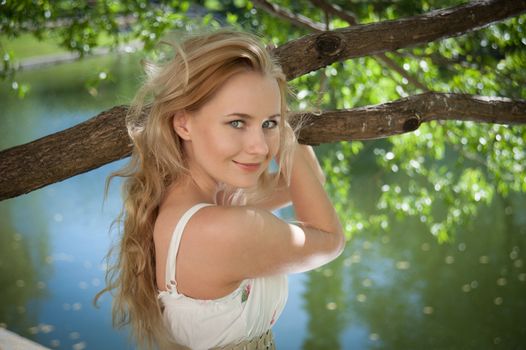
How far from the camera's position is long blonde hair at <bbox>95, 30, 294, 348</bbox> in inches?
69.6

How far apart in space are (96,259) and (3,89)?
307 inches

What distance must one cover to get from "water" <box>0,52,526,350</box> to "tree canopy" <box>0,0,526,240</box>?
A: 2.60 ft

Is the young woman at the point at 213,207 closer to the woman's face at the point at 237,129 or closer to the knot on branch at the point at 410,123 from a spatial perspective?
the woman's face at the point at 237,129

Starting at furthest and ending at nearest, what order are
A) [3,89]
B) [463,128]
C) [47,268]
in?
[3,89], [47,268], [463,128]

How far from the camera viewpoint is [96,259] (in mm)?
7809

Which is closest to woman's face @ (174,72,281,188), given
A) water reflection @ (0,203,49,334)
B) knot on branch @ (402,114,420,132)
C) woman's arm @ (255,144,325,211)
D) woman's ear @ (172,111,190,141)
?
woman's ear @ (172,111,190,141)

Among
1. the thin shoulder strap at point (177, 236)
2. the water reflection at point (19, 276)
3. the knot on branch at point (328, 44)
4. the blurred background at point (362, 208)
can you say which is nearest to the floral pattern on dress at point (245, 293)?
the thin shoulder strap at point (177, 236)

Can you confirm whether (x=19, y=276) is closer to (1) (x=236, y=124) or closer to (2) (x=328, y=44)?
(2) (x=328, y=44)

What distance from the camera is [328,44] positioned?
2340 mm

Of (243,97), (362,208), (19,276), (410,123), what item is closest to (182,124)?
(243,97)

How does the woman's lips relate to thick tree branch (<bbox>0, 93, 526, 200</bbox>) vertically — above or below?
below

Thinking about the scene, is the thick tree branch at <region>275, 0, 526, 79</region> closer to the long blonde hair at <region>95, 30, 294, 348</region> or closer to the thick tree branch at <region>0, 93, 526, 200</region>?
the thick tree branch at <region>0, 93, 526, 200</region>

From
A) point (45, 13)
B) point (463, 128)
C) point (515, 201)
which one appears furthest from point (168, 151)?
point (515, 201)

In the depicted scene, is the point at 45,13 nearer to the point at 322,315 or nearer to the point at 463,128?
the point at 463,128
